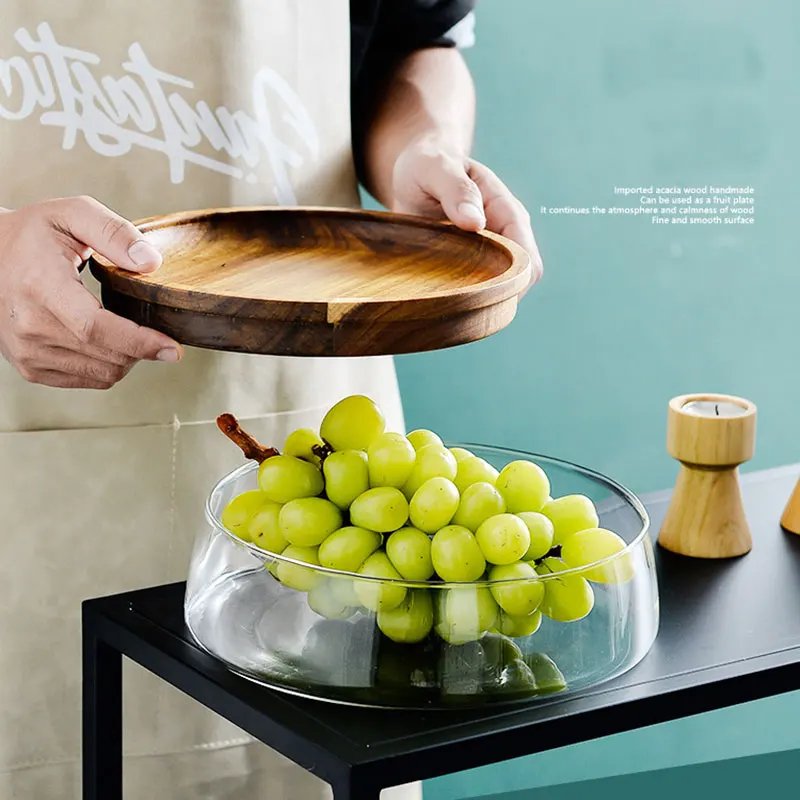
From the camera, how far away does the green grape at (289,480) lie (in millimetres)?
814

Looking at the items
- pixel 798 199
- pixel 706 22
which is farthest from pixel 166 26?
pixel 798 199

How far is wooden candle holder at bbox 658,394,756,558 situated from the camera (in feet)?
3.58

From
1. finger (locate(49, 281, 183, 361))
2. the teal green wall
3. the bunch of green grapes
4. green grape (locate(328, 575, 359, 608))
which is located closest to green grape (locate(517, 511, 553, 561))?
the bunch of green grapes

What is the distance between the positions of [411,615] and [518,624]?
6 cm

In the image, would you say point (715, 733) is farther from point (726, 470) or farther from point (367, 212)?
point (367, 212)

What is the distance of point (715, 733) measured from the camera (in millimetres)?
2373

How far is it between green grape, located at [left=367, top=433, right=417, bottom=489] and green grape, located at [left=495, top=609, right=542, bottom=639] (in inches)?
4.3

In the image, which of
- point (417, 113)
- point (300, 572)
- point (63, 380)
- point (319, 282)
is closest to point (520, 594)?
point (300, 572)

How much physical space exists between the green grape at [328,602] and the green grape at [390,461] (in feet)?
0.27

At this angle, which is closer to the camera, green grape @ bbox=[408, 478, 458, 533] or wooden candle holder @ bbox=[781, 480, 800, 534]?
green grape @ bbox=[408, 478, 458, 533]

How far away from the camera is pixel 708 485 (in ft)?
3.68

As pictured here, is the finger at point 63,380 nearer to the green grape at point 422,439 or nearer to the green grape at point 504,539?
the green grape at point 422,439

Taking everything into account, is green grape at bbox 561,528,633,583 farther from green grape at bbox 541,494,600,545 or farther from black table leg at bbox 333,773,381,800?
black table leg at bbox 333,773,381,800

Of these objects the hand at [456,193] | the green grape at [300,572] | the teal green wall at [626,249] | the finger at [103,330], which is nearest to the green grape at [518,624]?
the green grape at [300,572]
